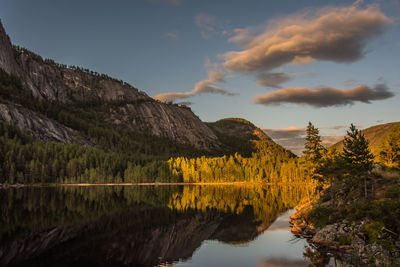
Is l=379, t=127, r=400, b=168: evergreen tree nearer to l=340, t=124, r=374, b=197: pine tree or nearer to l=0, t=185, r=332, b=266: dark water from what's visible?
l=340, t=124, r=374, b=197: pine tree

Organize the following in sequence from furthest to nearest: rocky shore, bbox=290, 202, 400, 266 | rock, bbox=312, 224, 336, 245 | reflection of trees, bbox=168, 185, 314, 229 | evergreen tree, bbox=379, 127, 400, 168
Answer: evergreen tree, bbox=379, 127, 400, 168, reflection of trees, bbox=168, 185, 314, 229, rock, bbox=312, 224, 336, 245, rocky shore, bbox=290, 202, 400, 266

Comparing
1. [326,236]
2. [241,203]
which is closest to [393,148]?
[241,203]

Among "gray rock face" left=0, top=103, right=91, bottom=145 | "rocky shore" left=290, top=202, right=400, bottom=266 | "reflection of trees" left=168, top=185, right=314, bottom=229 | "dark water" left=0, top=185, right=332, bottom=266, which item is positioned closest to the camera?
"rocky shore" left=290, top=202, right=400, bottom=266

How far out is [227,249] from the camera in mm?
30359

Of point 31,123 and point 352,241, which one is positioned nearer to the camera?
point 352,241

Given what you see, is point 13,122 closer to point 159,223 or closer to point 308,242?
point 159,223

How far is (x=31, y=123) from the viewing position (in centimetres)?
18388

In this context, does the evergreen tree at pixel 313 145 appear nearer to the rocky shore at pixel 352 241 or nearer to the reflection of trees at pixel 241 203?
the reflection of trees at pixel 241 203

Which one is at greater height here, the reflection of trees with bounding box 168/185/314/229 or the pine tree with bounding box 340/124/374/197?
the pine tree with bounding box 340/124/374/197

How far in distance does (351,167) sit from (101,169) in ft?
455

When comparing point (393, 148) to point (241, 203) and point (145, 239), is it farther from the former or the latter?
point (145, 239)

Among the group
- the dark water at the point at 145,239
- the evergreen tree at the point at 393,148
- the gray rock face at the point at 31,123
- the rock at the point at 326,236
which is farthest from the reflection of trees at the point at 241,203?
the gray rock face at the point at 31,123

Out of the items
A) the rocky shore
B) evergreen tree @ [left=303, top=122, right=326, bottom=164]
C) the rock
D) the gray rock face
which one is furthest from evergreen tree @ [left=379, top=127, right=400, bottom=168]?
the gray rock face

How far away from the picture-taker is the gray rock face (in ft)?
572
